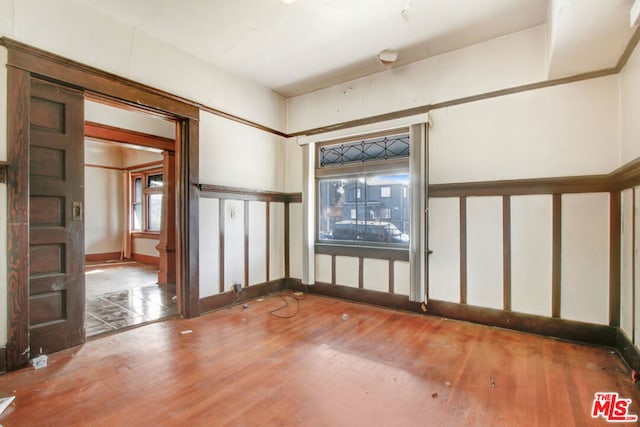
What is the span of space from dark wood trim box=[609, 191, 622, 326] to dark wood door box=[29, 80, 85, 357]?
4.65m

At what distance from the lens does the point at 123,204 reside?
25.2 feet

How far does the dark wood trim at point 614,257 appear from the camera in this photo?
2490 millimetres

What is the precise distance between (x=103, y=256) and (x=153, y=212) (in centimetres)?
172

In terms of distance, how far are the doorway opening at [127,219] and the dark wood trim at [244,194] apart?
1.34 meters

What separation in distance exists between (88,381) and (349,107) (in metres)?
3.84

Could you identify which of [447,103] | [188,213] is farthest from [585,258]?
[188,213]

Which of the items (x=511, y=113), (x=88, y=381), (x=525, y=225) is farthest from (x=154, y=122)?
(x=525, y=225)

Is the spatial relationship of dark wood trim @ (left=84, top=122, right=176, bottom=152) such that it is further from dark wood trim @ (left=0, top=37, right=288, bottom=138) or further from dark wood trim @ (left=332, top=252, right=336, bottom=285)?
dark wood trim @ (left=332, top=252, right=336, bottom=285)

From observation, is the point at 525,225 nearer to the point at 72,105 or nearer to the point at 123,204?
the point at 72,105

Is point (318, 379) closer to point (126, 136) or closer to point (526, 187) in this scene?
point (526, 187)

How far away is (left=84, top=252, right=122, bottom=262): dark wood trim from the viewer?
7141 mm

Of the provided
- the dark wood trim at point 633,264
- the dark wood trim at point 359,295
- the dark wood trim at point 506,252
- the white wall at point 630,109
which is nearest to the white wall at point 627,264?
the dark wood trim at point 633,264

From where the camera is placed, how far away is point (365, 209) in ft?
13.0

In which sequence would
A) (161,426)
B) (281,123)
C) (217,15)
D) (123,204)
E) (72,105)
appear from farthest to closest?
(123,204)
(281,123)
(217,15)
(72,105)
(161,426)
